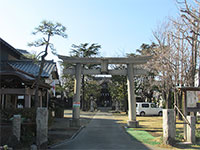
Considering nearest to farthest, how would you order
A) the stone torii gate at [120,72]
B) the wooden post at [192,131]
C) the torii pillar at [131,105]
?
the wooden post at [192,131]
the torii pillar at [131,105]
the stone torii gate at [120,72]

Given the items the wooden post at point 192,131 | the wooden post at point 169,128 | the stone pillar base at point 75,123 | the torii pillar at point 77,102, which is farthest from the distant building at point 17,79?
the wooden post at point 192,131

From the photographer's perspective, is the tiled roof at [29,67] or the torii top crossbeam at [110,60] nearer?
the torii top crossbeam at [110,60]

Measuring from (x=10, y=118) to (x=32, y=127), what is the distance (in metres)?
1.26

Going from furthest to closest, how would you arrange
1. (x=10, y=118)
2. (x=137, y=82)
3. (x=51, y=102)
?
(x=137, y=82)
(x=51, y=102)
(x=10, y=118)

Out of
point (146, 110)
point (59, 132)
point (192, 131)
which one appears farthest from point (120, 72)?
point (146, 110)

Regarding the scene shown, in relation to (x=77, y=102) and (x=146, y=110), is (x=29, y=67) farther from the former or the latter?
(x=146, y=110)

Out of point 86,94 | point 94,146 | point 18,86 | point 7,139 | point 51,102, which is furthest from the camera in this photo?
point 86,94

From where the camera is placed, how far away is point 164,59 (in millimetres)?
19031

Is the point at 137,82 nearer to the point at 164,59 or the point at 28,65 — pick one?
the point at 164,59

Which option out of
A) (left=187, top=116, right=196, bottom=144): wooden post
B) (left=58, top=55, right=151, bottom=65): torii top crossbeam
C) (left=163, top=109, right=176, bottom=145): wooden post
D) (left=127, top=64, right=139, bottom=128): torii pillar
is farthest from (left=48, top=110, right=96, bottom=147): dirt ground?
(left=187, top=116, right=196, bottom=144): wooden post

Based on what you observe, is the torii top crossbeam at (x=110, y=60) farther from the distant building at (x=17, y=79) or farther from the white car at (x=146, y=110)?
the white car at (x=146, y=110)

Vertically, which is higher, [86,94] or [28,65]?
[28,65]

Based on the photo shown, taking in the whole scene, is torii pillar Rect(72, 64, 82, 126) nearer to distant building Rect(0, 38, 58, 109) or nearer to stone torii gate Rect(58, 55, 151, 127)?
stone torii gate Rect(58, 55, 151, 127)

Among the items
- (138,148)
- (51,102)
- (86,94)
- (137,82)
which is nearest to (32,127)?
(138,148)
